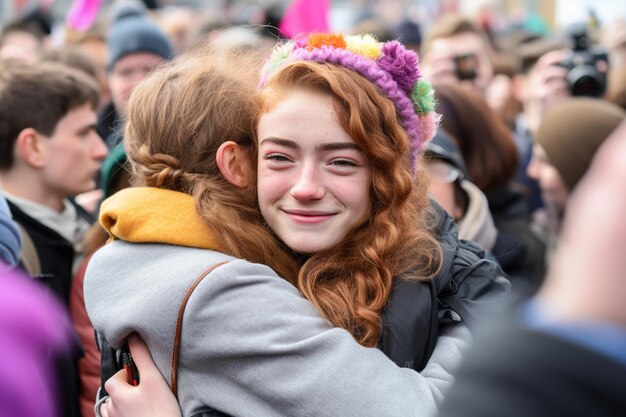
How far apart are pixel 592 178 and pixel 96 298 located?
4.95 feet

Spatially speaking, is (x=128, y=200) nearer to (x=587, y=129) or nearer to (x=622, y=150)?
(x=622, y=150)

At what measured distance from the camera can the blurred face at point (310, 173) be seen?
2141 mm

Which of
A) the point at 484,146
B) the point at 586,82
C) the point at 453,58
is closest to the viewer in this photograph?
the point at 484,146

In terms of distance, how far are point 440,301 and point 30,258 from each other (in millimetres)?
1791

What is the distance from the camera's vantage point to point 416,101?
230 centimetres

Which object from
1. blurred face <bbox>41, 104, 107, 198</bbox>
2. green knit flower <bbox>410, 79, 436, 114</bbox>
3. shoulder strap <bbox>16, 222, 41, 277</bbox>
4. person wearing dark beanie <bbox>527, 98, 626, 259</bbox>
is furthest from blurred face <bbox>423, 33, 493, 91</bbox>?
green knit flower <bbox>410, 79, 436, 114</bbox>

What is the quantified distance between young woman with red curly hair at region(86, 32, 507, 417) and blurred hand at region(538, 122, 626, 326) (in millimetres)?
1031

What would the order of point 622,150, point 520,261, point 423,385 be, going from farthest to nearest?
point 520,261
point 423,385
point 622,150

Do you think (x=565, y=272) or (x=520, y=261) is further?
(x=520, y=261)

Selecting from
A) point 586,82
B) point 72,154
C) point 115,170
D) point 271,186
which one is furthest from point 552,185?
point 72,154

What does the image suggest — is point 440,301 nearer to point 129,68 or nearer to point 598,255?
point 598,255

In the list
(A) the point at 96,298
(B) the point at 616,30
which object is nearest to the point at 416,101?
(A) the point at 96,298

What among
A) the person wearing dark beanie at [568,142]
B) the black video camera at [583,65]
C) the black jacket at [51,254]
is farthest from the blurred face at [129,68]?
the person wearing dark beanie at [568,142]

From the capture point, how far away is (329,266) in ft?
7.08
